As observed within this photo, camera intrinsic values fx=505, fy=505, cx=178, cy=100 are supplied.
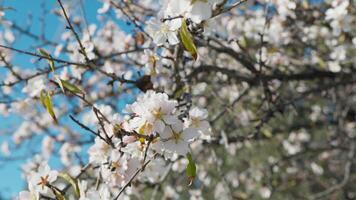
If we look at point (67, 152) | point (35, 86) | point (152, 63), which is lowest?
point (152, 63)

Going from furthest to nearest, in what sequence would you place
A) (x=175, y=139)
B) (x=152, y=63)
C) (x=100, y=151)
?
(x=152, y=63) → (x=100, y=151) → (x=175, y=139)

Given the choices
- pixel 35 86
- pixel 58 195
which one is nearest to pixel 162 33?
pixel 58 195

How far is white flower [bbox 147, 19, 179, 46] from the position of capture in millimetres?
1508

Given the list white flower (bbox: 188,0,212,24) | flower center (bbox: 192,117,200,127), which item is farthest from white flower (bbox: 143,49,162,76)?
white flower (bbox: 188,0,212,24)

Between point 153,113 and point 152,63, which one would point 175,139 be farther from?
point 152,63

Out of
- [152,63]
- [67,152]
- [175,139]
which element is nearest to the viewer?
[175,139]

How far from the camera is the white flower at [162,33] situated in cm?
151

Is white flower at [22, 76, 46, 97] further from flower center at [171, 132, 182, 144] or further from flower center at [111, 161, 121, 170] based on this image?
flower center at [171, 132, 182, 144]

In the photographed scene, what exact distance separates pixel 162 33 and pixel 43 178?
0.60 meters

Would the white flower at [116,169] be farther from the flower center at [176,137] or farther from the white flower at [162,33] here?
the white flower at [162,33]

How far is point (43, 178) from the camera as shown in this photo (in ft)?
5.28

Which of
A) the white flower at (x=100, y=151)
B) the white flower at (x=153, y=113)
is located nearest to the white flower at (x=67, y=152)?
the white flower at (x=100, y=151)

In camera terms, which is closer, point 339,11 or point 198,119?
point 198,119

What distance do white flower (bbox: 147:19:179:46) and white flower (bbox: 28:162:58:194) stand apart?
0.54 meters
